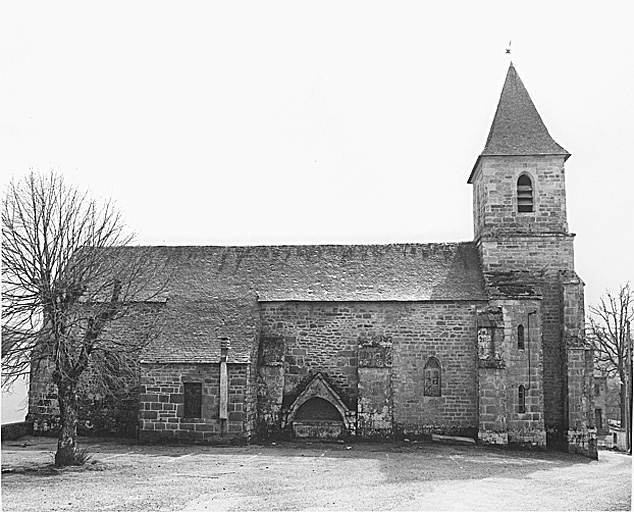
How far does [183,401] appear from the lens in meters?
28.5

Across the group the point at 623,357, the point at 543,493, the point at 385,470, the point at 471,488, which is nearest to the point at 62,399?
the point at 385,470

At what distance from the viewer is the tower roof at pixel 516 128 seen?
32469 mm

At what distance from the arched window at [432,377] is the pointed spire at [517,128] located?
29.6ft

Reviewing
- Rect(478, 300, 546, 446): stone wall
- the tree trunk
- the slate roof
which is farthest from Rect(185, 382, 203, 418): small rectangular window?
Rect(478, 300, 546, 446): stone wall

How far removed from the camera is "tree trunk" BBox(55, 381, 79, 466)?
2147 centimetres

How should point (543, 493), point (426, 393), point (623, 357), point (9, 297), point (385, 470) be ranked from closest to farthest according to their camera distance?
point (543, 493)
point (9, 297)
point (385, 470)
point (426, 393)
point (623, 357)

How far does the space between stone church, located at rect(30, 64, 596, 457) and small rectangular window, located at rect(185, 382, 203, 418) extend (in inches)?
1.5

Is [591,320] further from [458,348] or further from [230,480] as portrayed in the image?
[230,480]

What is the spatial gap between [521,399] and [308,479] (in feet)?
40.1

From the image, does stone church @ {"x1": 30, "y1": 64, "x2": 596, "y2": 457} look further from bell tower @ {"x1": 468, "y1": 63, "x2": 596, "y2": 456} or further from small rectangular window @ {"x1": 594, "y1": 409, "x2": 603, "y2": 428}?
small rectangular window @ {"x1": 594, "y1": 409, "x2": 603, "y2": 428}

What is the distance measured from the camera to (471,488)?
1941 cm

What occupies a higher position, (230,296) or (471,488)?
(230,296)

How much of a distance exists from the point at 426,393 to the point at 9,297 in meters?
16.5

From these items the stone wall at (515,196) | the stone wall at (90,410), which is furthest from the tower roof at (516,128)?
the stone wall at (90,410)
